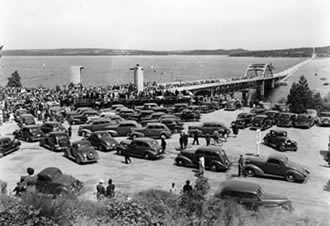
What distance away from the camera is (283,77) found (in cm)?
12288

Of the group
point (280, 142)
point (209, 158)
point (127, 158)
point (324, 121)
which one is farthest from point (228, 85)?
point (209, 158)

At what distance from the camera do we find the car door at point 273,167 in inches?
717

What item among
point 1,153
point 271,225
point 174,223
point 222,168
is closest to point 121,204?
point 174,223

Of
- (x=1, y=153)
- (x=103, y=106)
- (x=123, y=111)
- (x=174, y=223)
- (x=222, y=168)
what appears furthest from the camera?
(x=103, y=106)

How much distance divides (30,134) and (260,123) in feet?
48.5

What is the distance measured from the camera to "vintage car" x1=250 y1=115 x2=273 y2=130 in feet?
97.9

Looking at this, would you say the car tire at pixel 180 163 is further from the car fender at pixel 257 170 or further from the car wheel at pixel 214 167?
the car fender at pixel 257 170

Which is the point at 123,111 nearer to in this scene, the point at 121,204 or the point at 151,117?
the point at 151,117

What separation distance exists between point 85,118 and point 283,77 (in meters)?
100.0

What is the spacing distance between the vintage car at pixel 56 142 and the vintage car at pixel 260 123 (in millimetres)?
12921

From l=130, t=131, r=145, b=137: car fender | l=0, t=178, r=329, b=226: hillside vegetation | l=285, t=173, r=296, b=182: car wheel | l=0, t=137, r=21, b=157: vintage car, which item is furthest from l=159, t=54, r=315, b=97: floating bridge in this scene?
l=0, t=178, r=329, b=226: hillside vegetation

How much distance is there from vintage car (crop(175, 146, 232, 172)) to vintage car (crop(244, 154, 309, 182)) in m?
1.00

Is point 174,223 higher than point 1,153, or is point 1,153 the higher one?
point 174,223

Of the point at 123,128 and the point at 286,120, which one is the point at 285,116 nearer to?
the point at 286,120
